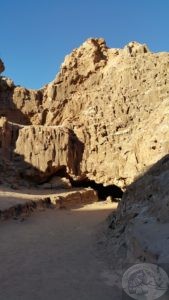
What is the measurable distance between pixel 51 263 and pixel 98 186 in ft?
78.6

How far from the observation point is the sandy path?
7.44 metres

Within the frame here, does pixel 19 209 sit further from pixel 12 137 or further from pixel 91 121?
pixel 91 121

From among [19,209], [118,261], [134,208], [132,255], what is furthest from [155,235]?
[19,209]

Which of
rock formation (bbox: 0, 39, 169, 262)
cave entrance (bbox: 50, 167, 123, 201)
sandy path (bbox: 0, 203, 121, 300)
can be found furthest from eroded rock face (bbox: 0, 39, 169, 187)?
sandy path (bbox: 0, 203, 121, 300)

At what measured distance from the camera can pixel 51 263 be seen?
31.7 ft

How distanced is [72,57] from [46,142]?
418 inches

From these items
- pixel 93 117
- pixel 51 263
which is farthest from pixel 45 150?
pixel 51 263

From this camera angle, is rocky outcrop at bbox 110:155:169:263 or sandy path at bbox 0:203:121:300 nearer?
sandy path at bbox 0:203:121:300

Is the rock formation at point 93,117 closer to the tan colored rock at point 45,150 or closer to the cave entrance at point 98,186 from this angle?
the tan colored rock at point 45,150

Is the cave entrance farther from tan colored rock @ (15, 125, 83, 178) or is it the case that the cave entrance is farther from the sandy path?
the sandy path

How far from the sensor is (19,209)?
17.8 metres

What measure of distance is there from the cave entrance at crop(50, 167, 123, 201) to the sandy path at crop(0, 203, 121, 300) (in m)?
14.2

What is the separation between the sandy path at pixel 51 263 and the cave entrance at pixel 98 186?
14192 mm

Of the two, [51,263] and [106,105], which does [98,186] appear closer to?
[106,105]
